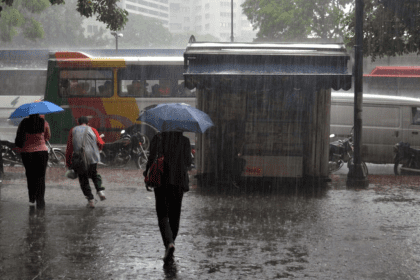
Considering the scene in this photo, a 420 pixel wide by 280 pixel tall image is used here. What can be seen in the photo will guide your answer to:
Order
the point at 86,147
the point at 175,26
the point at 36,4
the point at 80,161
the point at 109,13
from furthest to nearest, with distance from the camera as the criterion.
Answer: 1. the point at 175,26
2. the point at 36,4
3. the point at 109,13
4. the point at 86,147
5. the point at 80,161

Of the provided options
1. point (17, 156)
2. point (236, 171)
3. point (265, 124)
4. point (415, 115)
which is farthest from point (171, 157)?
point (415, 115)

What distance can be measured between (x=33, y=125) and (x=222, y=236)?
3635 mm

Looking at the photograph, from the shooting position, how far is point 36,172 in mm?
9406

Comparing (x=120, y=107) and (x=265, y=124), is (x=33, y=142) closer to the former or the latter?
(x=265, y=124)

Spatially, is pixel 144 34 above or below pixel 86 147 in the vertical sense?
above

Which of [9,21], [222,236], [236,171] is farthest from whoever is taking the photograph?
[9,21]

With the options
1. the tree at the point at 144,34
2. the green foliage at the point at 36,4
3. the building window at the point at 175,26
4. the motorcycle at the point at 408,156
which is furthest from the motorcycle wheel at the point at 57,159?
the building window at the point at 175,26

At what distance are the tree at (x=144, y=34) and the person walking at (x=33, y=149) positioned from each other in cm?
8682

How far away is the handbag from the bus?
37.4ft

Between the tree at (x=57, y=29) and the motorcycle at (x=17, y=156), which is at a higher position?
the tree at (x=57, y=29)

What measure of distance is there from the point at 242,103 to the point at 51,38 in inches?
2136

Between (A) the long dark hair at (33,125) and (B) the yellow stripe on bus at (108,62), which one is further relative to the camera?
(B) the yellow stripe on bus at (108,62)

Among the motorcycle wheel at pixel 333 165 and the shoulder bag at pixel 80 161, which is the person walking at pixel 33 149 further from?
the motorcycle wheel at pixel 333 165

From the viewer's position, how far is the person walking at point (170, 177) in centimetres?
638
